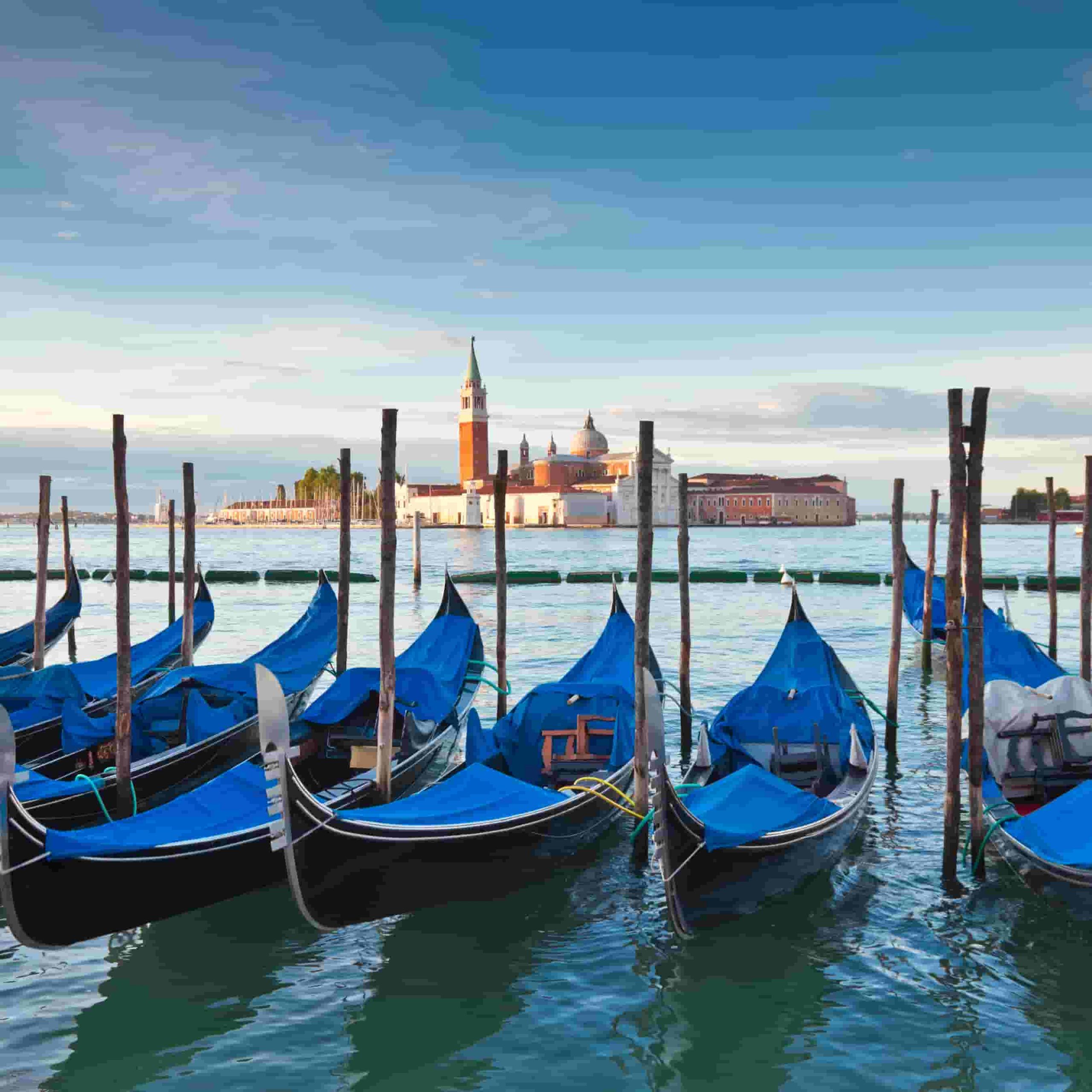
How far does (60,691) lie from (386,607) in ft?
7.82

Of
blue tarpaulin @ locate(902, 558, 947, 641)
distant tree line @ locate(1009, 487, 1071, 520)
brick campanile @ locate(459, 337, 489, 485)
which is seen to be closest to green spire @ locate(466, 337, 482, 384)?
brick campanile @ locate(459, 337, 489, 485)

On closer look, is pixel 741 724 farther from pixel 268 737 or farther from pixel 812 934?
pixel 268 737

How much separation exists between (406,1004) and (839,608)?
15055 millimetres

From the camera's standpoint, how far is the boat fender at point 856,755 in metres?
4.84

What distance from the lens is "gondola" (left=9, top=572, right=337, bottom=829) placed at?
459cm

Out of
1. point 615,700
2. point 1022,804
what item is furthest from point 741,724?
point 1022,804

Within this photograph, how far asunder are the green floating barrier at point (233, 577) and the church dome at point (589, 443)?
57.2 meters

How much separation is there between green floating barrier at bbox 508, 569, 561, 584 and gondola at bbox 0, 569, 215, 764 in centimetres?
1468

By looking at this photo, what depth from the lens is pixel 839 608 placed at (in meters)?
17.5

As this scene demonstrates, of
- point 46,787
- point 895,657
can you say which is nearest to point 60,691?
point 46,787

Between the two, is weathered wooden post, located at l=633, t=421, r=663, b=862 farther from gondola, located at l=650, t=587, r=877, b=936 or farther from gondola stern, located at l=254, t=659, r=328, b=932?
gondola stern, located at l=254, t=659, r=328, b=932

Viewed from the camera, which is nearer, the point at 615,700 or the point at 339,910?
the point at 339,910

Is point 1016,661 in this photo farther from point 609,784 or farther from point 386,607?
point 386,607

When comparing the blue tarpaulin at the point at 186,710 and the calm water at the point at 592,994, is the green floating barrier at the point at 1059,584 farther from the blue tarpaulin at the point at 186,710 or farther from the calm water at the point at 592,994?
the blue tarpaulin at the point at 186,710
